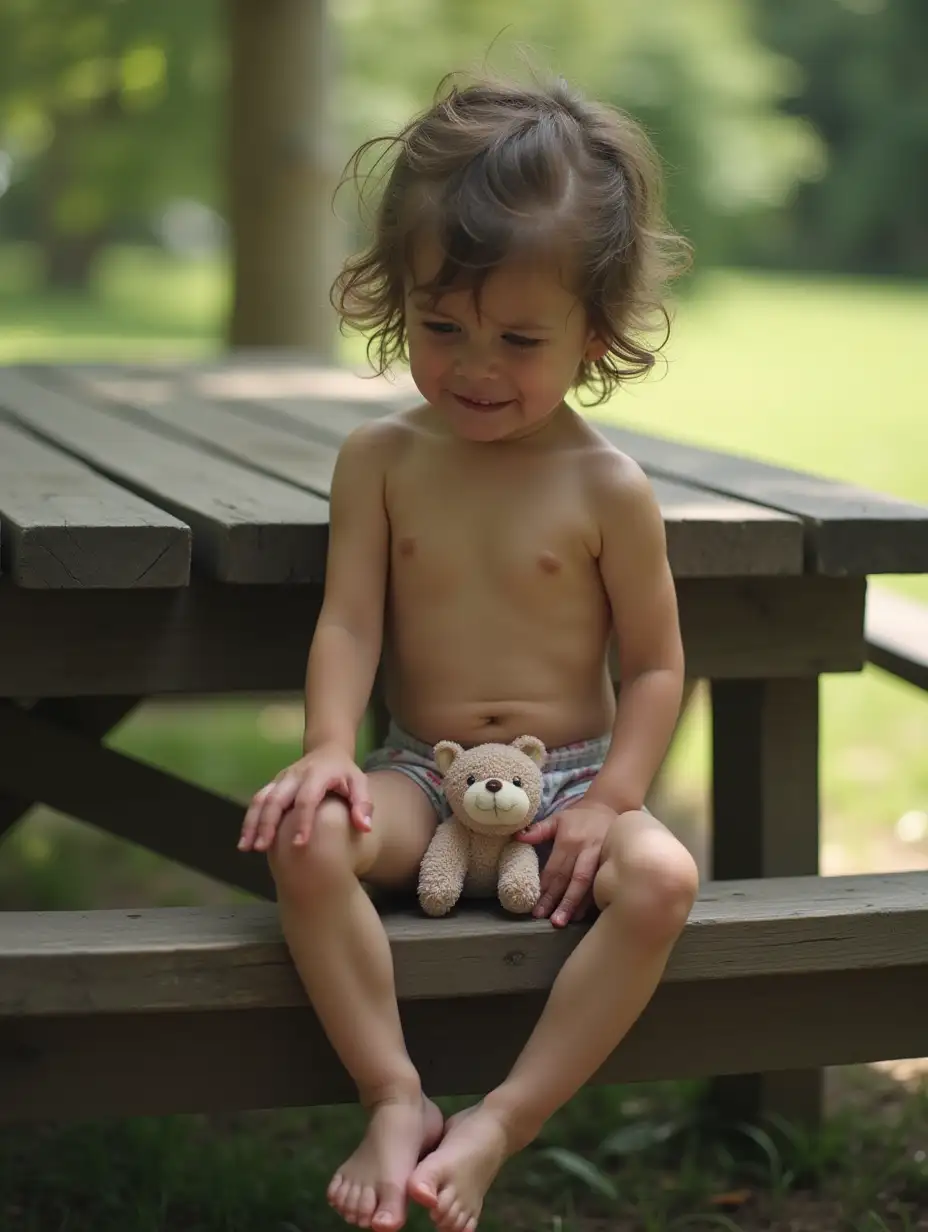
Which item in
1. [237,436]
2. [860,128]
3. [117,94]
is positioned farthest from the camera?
[860,128]

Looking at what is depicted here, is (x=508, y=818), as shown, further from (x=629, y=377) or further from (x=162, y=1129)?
(x=162, y=1129)

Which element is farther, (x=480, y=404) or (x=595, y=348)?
(x=595, y=348)

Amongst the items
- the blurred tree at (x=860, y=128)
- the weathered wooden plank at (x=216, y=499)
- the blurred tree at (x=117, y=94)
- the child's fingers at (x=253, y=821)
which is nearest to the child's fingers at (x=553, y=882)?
the child's fingers at (x=253, y=821)

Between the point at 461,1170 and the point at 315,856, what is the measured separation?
36cm

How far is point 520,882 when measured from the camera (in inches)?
81.6

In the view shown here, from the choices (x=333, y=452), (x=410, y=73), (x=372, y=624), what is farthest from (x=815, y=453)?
(x=372, y=624)

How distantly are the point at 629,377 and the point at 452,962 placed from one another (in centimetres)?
81

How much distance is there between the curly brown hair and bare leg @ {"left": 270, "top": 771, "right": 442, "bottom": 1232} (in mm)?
651

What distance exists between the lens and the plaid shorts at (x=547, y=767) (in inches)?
88.0

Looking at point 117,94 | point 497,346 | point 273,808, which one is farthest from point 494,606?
point 117,94

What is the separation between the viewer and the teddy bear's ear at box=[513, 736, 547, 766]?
221cm

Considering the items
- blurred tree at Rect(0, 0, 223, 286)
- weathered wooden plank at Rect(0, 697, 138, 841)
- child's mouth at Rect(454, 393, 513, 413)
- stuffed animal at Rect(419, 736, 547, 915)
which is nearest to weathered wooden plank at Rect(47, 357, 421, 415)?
weathered wooden plank at Rect(0, 697, 138, 841)

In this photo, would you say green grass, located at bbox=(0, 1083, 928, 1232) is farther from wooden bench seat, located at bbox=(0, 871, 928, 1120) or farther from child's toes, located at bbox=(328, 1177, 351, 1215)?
child's toes, located at bbox=(328, 1177, 351, 1215)

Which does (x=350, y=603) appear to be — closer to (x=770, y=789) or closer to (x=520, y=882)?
(x=520, y=882)
